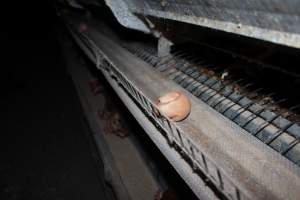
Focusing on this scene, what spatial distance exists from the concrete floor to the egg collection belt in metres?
1.13

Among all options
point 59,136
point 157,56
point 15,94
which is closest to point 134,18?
point 157,56

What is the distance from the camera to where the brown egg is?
1.02 metres

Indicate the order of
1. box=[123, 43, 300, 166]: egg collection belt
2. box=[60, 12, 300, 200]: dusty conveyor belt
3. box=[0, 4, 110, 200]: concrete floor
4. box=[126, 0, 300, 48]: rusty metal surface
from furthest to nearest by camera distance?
1. box=[0, 4, 110, 200]: concrete floor
2. box=[123, 43, 300, 166]: egg collection belt
3. box=[60, 12, 300, 200]: dusty conveyor belt
4. box=[126, 0, 300, 48]: rusty metal surface

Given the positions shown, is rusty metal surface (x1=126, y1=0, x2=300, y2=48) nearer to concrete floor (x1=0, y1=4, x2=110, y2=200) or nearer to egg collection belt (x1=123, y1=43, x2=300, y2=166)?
egg collection belt (x1=123, y1=43, x2=300, y2=166)

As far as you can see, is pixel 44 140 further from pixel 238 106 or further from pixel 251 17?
pixel 251 17

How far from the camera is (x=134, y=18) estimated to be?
1706 millimetres

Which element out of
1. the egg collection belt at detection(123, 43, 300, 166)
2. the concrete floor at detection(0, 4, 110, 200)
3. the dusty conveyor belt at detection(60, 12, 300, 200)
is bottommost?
the concrete floor at detection(0, 4, 110, 200)

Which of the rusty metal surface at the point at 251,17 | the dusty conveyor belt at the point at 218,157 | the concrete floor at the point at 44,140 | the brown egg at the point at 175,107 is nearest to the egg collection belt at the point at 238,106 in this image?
the dusty conveyor belt at the point at 218,157

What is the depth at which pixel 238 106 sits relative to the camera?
1136 mm

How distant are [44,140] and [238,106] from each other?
2243 millimetres

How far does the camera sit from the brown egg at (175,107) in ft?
3.35

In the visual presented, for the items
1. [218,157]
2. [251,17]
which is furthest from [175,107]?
[251,17]

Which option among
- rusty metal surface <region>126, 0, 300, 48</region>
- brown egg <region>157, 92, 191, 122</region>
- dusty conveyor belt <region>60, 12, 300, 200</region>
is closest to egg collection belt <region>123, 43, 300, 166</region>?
dusty conveyor belt <region>60, 12, 300, 200</region>

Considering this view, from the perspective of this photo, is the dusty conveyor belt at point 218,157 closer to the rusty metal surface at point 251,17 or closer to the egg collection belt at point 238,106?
the egg collection belt at point 238,106
